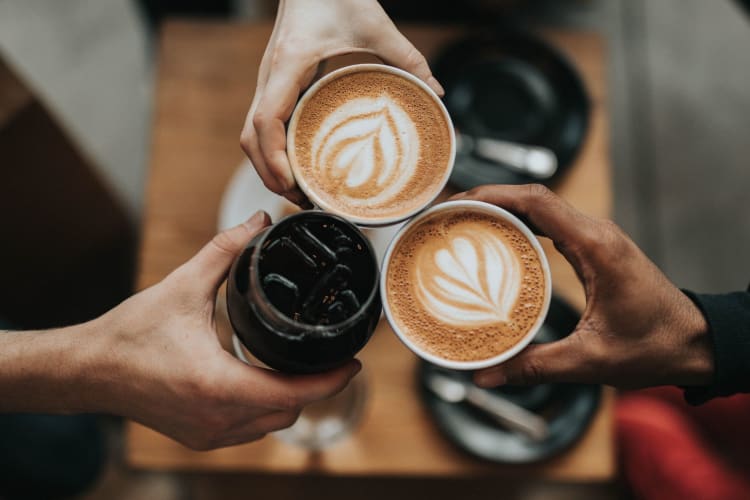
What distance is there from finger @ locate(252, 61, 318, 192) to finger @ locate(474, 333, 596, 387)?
28 cm

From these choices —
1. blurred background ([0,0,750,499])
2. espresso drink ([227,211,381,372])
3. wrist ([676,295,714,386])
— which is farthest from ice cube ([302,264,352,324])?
blurred background ([0,0,750,499])

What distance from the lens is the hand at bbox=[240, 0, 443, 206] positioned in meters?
0.66

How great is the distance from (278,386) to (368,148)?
25 cm

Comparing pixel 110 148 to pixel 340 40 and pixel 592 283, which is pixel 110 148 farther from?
pixel 592 283

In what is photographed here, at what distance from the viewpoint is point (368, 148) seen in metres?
0.68

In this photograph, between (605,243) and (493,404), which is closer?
(605,243)

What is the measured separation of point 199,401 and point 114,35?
149 centimetres

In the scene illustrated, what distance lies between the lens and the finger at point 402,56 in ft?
2.19

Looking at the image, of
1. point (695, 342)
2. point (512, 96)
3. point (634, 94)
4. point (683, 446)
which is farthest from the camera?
point (634, 94)

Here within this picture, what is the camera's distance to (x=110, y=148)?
1.77m

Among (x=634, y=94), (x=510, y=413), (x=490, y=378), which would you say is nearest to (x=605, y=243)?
(x=490, y=378)

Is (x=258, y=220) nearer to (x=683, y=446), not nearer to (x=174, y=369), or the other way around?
(x=174, y=369)

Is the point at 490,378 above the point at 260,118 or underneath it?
underneath

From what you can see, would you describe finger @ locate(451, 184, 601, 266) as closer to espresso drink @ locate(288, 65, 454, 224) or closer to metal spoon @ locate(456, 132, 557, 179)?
espresso drink @ locate(288, 65, 454, 224)
